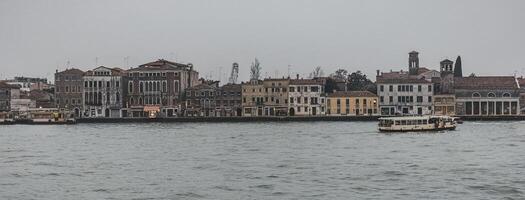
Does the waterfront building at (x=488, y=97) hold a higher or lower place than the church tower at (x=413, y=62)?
lower

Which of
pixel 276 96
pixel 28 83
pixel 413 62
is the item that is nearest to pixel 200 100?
pixel 276 96

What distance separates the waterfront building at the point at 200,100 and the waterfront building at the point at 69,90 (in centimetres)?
1354

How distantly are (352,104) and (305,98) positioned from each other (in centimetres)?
557

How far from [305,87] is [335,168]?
215 ft

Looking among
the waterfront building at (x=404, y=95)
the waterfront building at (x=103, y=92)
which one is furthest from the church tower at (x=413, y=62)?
the waterfront building at (x=103, y=92)

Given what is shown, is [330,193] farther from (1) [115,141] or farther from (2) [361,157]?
(1) [115,141]

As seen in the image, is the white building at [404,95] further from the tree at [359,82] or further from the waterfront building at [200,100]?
the waterfront building at [200,100]

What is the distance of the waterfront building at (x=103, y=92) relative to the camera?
104 meters

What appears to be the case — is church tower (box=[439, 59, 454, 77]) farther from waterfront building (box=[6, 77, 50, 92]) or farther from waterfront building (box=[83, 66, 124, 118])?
waterfront building (box=[6, 77, 50, 92])

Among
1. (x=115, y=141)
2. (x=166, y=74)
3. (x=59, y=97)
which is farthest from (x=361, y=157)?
(x=59, y=97)

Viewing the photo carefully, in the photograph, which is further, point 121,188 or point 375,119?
point 375,119

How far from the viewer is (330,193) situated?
88.8ft

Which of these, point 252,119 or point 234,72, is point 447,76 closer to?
point 252,119

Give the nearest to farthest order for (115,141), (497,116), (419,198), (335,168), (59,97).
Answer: (419,198) < (335,168) < (115,141) < (497,116) < (59,97)
